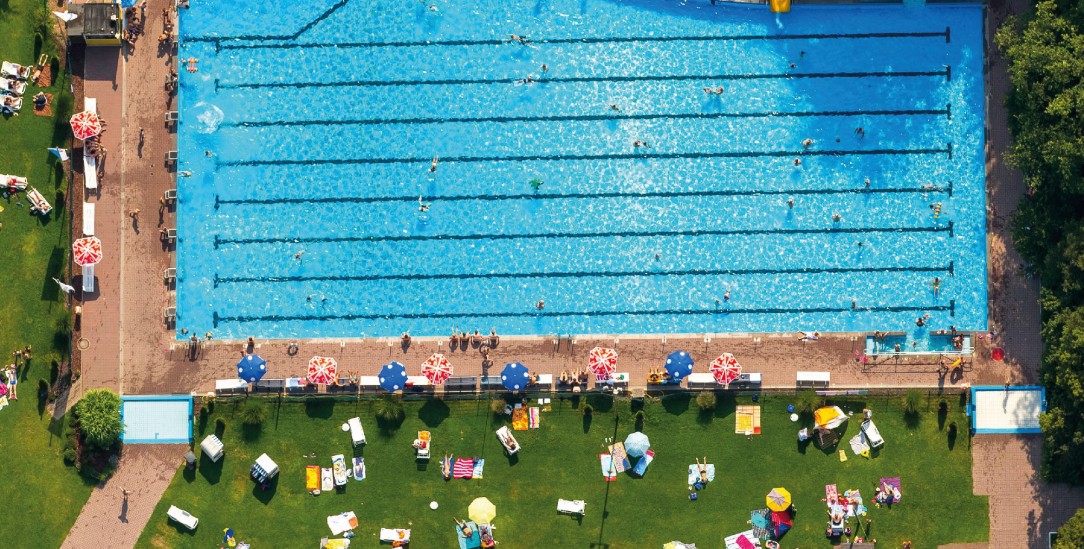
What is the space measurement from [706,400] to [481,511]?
10.7 metres

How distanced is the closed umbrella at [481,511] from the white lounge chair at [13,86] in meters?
27.0

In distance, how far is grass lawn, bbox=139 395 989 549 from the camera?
47312 millimetres

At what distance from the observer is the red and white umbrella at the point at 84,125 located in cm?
4694

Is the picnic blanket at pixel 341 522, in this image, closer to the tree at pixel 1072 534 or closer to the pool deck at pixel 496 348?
the pool deck at pixel 496 348

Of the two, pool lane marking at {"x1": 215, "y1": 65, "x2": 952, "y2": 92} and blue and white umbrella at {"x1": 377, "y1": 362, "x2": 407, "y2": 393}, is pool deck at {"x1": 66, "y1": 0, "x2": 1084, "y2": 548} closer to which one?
blue and white umbrella at {"x1": 377, "y1": 362, "x2": 407, "y2": 393}

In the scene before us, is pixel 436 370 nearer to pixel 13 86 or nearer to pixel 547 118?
pixel 547 118

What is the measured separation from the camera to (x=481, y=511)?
4656 cm

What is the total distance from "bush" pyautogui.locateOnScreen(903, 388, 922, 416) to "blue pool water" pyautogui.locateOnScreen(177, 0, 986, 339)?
2.93 m

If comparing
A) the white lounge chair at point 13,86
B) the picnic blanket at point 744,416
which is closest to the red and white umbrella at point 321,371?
the picnic blanket at point 744,416

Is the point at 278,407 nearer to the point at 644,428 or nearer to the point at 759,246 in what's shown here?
the point at 644,428

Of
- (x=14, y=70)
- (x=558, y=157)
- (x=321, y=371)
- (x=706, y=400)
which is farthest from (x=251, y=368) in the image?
(x=706, y=400)

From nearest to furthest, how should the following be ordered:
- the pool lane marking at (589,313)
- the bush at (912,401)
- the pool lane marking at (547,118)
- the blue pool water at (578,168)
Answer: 1. the bush at (912,401)
2. the pool lane marking at (589,313)
3. the blue pool water at (578,168)
4. the pool lane marking at (547,118)

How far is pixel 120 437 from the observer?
156ft

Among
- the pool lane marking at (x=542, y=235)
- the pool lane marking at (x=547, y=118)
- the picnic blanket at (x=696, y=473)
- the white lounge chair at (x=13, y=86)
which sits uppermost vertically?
the white lounge chair at (x=13, y=86)
